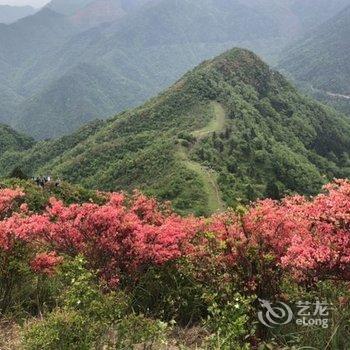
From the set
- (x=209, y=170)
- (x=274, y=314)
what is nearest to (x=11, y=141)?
(x=209, y=170)

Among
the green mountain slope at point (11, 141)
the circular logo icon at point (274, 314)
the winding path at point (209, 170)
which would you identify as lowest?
the winding path at point (209, 170)

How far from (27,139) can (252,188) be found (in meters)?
112

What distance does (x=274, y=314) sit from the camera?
9.02 m

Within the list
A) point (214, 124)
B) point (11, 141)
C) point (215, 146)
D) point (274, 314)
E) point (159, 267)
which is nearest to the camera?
point (274, 314)

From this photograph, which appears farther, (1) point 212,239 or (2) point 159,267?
(2) point 159,267

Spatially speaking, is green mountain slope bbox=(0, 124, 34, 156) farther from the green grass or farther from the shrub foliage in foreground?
the shrub foliage in foreground

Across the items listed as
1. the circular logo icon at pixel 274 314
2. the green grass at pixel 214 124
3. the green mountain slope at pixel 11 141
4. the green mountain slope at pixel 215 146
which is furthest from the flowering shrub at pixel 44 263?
the green mountain slope at pixel 11 141

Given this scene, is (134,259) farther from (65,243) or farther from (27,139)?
(27,139)

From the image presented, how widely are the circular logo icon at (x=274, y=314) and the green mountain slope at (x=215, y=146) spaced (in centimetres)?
7061

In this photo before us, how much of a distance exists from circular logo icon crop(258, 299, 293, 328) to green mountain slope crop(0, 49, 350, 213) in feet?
232

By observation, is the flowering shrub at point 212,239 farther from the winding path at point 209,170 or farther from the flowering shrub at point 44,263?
the winding path at point 209,170

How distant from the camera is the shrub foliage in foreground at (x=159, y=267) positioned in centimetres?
777

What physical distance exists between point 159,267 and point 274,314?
9.04 ft

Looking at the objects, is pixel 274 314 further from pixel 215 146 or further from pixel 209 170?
pixel 215 146
